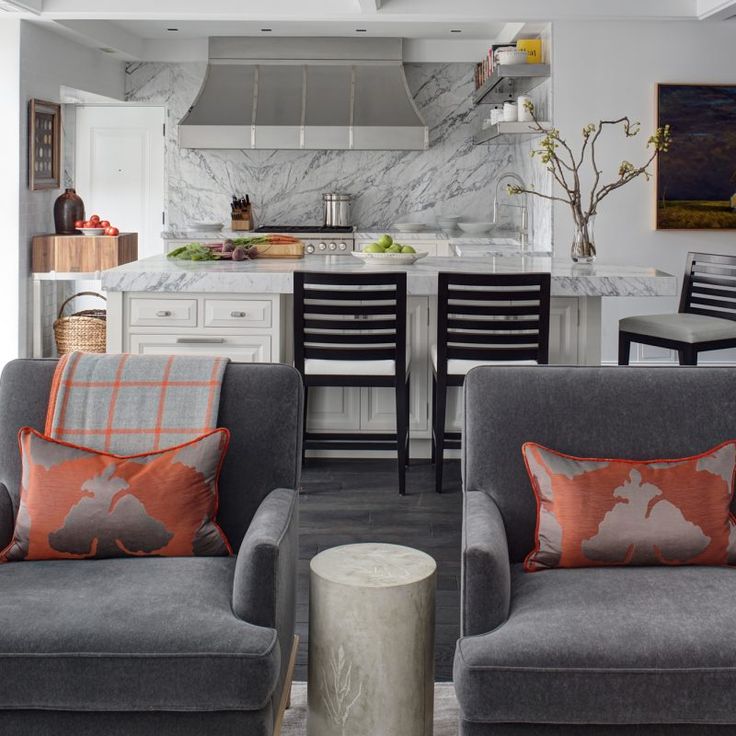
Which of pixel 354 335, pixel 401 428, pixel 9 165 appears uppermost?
pixel 9 165

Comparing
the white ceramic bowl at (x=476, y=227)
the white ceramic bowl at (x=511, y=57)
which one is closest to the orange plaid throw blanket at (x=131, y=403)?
the white ceramic bowl at (x=511, y=57)

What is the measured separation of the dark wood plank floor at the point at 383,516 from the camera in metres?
3.23

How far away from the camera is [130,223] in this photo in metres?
8.97

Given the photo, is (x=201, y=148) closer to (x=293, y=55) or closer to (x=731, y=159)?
(x=293, y=55)

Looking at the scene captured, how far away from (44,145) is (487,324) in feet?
14.3

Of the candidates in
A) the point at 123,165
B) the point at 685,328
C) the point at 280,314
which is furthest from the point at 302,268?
the point at 123,165

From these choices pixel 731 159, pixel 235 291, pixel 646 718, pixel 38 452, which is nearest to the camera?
pixel 646 718

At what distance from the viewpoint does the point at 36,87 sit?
285 inches

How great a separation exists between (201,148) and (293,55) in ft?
3.64

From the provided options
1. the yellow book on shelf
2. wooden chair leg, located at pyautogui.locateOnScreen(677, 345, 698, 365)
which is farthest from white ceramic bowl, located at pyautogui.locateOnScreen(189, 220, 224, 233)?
wooden chair leg, located at pyautogui.locateOnScreen(677, 345, 698, 365)

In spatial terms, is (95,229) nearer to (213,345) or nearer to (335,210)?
(335,210)

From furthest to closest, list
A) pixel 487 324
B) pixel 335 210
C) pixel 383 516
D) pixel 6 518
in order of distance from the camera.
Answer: pixel 335 210 → pixel 487 324 → pixel 383 516 → pixel 6 518

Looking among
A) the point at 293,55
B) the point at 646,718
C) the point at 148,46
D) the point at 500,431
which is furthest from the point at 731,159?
the point at 646,718

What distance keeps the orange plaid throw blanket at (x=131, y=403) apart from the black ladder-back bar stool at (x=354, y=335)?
1.81 metres
